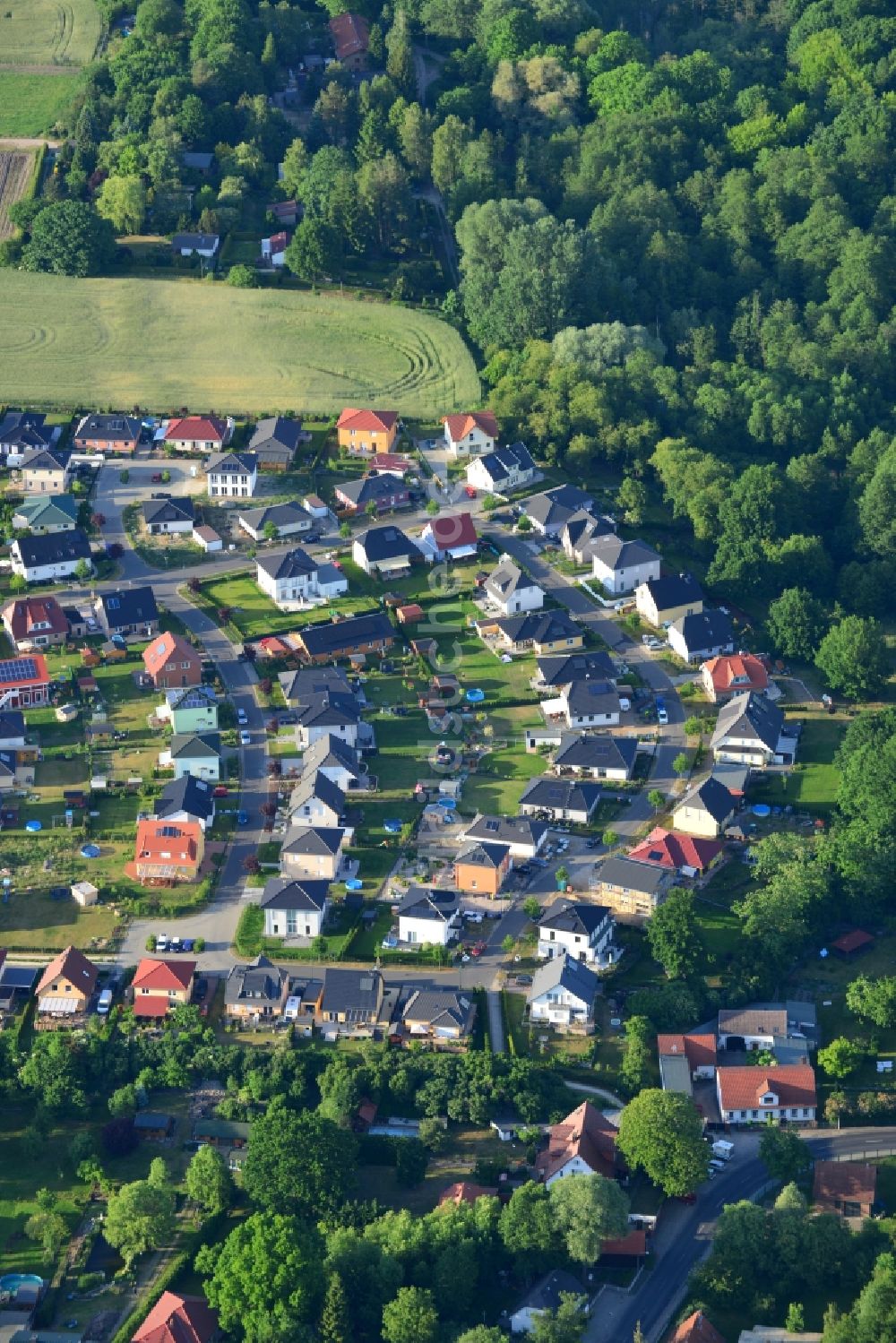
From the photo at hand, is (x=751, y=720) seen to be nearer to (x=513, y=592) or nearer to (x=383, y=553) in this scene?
(x=513, y=592)

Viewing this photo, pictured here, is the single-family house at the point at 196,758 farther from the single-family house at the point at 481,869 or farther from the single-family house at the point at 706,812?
the single-family house at the point at 706,812

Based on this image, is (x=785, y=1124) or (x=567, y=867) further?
(x=567, y=867)

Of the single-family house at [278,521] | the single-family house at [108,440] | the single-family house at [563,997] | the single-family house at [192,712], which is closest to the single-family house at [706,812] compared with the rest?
the single-family house at [563,997]

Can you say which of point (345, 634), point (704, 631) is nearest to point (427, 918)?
point (345, 634)

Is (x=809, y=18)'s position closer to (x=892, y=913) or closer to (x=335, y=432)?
(x=335, y=432)

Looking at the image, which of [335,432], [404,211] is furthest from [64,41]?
[335,432]

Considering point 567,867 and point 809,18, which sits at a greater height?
point 809,18
